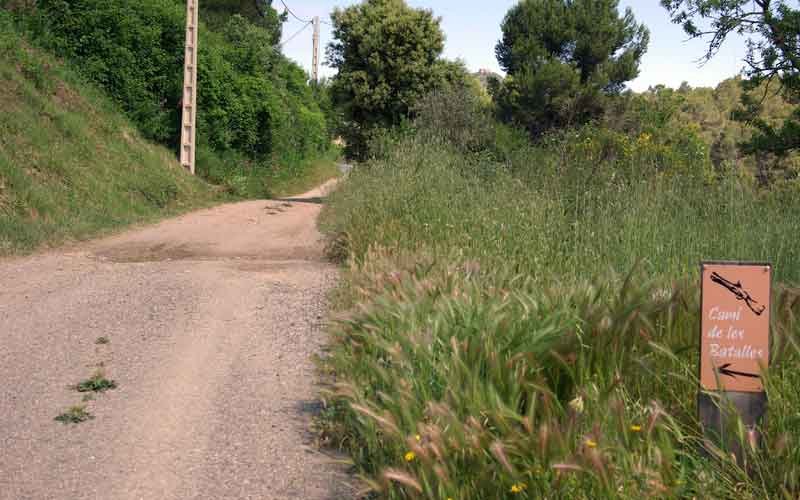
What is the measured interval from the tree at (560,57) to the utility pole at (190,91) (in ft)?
46.1

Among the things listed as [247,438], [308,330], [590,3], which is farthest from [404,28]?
[247,438]

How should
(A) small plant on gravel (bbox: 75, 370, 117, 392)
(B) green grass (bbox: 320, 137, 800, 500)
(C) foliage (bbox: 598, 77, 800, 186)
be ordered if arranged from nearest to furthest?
1. (B) green grass (bbox: 320, 137, 800, 500)
2. (A) small plant on gravel (bbox: 75, 370, 117, 392)
3. (C) foliage (bbox: 598, 77, 800, 186)

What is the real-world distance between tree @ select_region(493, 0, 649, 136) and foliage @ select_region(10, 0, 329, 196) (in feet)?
30.1

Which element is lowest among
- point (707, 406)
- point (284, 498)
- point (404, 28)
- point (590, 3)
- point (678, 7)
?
point (284, 498)

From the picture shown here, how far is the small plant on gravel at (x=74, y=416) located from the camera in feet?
16.7

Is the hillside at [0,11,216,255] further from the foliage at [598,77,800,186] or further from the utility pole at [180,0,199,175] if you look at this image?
the foliage at [598,77,800,186]

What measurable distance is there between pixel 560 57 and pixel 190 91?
17.3 meters

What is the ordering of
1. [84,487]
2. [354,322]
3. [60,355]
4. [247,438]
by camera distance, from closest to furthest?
[84,487] < [247,438] < [354,322] < [60,355]

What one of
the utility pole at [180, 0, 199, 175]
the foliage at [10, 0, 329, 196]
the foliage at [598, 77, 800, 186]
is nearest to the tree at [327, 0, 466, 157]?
the foliage at [10, 0, 329, 196]

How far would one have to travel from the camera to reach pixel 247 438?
4824mm

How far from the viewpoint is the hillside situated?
535 inches

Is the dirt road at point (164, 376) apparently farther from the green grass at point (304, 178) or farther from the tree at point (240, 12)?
the tree at point (240, 12)

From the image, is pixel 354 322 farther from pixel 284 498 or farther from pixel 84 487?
pixel 84 487

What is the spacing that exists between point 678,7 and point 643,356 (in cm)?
1575
